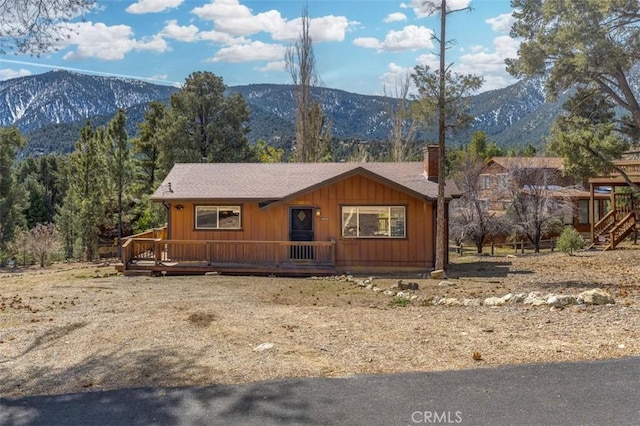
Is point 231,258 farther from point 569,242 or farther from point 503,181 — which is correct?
point 503,181

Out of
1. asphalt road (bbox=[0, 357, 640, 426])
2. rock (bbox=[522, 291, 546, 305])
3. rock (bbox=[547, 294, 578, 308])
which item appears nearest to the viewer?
asphalt road (bbox=[0, 357, 640, 426])

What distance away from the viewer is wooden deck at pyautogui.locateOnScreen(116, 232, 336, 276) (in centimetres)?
1623

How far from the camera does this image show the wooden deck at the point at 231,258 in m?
16.2

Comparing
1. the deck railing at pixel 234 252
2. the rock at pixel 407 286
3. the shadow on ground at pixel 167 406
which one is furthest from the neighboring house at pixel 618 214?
the shadow on ground at pixel 167 406

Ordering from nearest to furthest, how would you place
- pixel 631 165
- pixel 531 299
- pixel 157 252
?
pixel 531 299 → pixel 157 252 → pixel 631 165

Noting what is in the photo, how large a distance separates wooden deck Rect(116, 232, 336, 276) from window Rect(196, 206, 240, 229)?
30.6 inches

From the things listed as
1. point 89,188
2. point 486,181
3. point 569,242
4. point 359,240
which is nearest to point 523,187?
point 486,181

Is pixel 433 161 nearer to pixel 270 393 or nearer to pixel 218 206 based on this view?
pixel 218 206

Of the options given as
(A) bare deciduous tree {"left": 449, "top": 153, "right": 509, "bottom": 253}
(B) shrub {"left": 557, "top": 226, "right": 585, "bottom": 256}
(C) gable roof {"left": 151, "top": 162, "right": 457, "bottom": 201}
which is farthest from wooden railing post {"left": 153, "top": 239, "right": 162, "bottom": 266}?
(A) bare deciduous tree {"left": 449, "top": 153, "right": 509, "bottom": 253}

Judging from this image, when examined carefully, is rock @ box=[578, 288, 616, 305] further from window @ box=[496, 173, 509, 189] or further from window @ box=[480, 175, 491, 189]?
window @ box=[480, 175, 491, 189]

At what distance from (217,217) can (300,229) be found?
2.80m

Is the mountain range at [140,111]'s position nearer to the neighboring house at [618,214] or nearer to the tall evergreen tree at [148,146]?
the tall evergreen tree at [148,146]

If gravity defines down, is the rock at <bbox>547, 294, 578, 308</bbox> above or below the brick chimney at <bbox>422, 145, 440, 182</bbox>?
below

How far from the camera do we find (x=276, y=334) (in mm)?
7316
